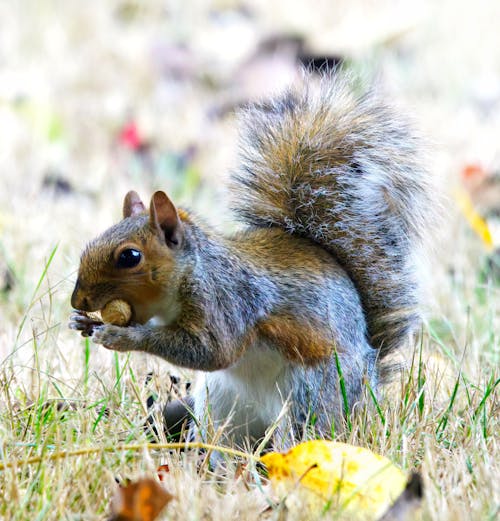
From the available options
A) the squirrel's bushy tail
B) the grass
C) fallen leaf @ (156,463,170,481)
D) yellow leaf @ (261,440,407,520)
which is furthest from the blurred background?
yellow leaf @ (261,440,407,520)

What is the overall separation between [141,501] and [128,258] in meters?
0.59

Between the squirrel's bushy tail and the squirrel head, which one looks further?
the squirrel's bushy tail

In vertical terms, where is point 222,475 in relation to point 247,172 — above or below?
below

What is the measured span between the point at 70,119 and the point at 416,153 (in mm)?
2458

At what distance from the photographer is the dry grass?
5.13 ft

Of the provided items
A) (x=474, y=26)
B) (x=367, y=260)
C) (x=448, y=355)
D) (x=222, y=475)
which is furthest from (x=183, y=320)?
(x=474, y=26)

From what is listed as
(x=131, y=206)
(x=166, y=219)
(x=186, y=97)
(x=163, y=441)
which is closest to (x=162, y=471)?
(x=163, y=441)

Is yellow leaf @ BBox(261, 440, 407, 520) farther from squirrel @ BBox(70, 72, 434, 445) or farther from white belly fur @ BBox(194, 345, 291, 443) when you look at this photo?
white belly fur @ BBox(194, 345, 291, 443)

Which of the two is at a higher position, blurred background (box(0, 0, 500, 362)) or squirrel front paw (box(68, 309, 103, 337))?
blurred background (box(0, 0, 500, 362))

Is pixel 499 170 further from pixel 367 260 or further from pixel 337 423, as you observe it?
pixel 337 423

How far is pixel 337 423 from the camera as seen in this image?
197 centimetres

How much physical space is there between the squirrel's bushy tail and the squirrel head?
368mm

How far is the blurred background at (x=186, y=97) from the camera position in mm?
3035

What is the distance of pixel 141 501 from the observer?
4.36 feet
